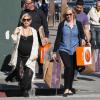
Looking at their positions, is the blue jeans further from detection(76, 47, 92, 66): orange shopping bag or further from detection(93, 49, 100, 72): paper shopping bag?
detection(76, 47, 92, 66): orange shopping bag

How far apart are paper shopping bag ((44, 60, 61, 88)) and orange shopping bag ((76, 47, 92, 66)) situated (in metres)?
0.40

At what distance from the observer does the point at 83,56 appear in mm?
11117

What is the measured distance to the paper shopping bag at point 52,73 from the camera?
11.0m

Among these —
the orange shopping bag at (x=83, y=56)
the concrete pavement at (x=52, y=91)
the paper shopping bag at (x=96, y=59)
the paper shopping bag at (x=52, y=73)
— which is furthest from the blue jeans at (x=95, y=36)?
the paper shopping bag at (x=52, y=73)

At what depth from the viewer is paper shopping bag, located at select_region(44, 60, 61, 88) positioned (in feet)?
36.1

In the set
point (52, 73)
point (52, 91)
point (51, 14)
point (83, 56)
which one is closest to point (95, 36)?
point (52, 91)

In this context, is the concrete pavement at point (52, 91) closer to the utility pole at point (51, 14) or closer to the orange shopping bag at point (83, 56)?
the orange shopping bag at point (83, 56)

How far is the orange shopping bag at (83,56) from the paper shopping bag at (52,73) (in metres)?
0.40

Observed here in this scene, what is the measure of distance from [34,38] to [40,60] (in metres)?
1.40

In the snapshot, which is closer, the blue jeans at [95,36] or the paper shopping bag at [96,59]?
the paper shopping bag at [96,59]

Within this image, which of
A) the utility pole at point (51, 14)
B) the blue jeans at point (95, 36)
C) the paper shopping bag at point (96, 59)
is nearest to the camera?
the paper shopping bag at point (96, 59)

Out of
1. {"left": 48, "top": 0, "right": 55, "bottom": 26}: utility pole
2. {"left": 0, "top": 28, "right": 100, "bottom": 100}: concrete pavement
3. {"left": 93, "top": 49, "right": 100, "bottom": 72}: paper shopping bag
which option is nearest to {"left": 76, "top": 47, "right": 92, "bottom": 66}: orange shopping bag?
{"left": 0, "top": 28, "right": 100, "bottom": 100}: concrete pavement

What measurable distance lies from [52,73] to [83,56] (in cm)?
70

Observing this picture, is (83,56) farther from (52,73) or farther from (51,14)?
(51,14)
